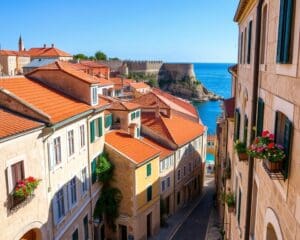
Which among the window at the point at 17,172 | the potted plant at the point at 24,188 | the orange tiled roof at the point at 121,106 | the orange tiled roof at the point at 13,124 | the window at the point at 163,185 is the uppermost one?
the orange tiled roof at the point at 13,124

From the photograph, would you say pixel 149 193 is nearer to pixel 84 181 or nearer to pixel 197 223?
pixel 197 223

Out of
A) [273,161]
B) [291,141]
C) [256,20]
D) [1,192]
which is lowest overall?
[1,192]

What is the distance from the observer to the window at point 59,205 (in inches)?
671

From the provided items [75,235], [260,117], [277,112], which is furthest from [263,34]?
[75,235]

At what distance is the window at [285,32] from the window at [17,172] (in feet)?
36.1

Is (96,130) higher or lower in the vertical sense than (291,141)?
lower

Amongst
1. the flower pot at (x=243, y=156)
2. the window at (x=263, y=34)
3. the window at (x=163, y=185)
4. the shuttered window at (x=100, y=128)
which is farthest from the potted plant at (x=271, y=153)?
the window at (x=163, y=185)

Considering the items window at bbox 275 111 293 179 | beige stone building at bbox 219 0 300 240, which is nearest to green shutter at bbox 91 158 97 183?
beige stone building at bbox 219 0 300 240

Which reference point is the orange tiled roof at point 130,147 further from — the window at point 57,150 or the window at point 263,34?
the window at point 263,34

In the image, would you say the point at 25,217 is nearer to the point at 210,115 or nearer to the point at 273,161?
the point at 273,161

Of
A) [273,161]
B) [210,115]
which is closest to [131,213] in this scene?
[273,161]

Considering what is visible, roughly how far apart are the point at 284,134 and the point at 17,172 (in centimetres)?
1091

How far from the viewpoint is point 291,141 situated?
5.95m

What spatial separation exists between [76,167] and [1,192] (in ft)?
24.1
